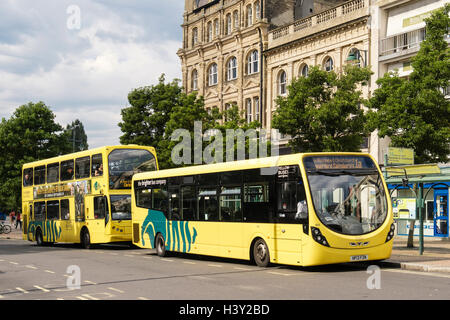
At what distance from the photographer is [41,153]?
54.3 metres

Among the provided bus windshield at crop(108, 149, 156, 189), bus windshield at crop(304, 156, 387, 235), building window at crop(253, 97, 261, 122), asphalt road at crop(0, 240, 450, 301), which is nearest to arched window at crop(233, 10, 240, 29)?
building window at crop(253, 97, 261, 122)

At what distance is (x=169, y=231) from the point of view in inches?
826

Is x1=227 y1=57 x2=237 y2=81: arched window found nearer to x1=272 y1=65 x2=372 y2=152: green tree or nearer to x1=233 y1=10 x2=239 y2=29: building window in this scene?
x1=233 y1=10 x2=239 y2=29: building window

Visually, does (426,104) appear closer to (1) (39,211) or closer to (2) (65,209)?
(2) (65,209)

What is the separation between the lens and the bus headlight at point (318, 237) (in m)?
14.4

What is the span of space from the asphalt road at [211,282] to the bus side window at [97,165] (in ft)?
22.7

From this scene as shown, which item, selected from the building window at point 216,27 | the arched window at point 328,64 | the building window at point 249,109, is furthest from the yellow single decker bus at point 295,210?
the building window at point 216,27

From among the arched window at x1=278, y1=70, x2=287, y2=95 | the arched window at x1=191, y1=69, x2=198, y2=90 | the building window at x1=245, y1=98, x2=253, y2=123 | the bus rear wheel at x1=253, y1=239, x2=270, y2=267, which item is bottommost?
the bus rear wheel at x1=253, y1=239, x2=270, y2=267

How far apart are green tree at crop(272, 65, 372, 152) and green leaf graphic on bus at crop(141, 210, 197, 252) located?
7663 millimetres

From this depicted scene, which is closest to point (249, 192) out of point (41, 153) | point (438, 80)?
point (438, 80)

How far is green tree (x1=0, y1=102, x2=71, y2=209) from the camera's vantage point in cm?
5325

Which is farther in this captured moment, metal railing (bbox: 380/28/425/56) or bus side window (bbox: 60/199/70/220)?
metal railing (bbox: 380/28/425/56)

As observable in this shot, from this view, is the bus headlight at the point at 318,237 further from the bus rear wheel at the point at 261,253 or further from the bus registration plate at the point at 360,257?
the bus rear wheel at the point at 261,253

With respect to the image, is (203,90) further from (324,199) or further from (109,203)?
(324,199)
